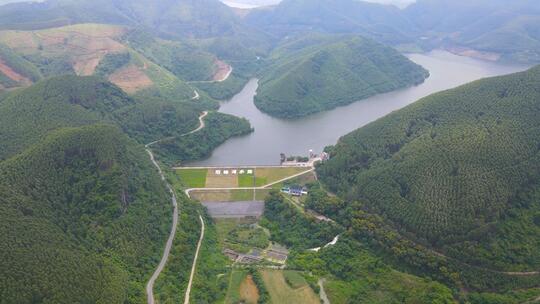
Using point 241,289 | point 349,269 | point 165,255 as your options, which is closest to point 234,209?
point 165,255

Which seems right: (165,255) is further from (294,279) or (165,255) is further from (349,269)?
(349,269)

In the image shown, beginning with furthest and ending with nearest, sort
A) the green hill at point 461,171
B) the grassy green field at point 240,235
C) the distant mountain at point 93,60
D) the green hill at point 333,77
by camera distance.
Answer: the green hill at point 333,77 < the distant mountain at point 93,60 < the grassy green field at point 240,235 < the green hill at point 461,171

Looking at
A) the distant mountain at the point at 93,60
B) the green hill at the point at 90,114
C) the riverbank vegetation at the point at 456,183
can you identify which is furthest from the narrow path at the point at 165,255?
the distant mountain at the point at 93,60

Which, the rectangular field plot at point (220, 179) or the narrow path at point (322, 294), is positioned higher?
the narrow path at point (322, 294)

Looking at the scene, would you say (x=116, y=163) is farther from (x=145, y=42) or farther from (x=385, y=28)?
(x=385, y=28)

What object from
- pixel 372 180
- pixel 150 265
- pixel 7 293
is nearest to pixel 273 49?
pixel 372 180

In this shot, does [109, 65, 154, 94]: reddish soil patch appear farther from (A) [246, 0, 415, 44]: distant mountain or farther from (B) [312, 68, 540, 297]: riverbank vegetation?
(A) [246, 0, 415, 44]: distant mountain

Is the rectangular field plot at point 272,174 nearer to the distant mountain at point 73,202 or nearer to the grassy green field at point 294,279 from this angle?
the distant mountain at point 73,202
